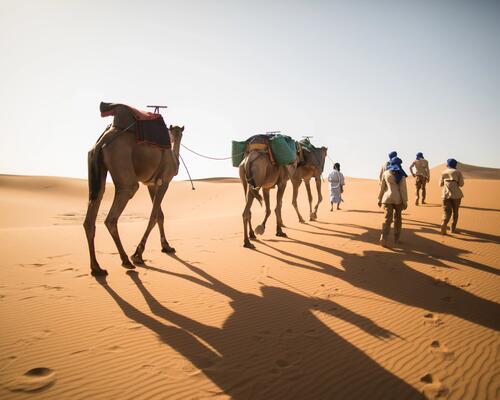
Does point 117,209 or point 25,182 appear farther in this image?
point 25,182

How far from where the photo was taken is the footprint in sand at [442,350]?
350cm

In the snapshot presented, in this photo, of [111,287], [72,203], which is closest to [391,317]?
[111,287]

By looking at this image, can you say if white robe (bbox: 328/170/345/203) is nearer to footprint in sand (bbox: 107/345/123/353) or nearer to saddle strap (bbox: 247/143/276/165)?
saddle strap (bbox: 247/143/276/165)

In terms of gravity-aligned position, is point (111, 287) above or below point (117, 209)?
→ below

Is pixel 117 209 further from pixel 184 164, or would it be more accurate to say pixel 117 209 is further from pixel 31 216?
pixel 31 216

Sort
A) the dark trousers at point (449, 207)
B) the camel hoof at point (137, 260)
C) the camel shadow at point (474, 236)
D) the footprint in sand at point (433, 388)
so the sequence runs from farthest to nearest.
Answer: the dark trousers at point (449, 207)
the camel shadow at point (474, 236)
the camel hoof at point (137, 260)
the footprint in sand at point (433, 388)

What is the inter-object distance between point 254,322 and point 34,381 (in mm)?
2541

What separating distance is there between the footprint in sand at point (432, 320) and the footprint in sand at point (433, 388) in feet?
4.39

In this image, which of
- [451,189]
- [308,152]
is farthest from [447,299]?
[308,152]

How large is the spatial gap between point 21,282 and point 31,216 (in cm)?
1665

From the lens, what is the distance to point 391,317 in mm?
4465

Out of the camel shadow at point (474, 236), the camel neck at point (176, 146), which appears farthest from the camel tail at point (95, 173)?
the camel shadow at point (474, 236)

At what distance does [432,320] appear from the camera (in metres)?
4.36

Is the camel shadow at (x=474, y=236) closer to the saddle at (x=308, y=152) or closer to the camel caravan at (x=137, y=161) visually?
the saddle at (x=308, y=152)
